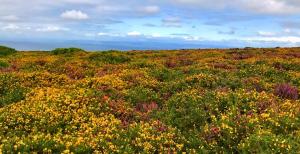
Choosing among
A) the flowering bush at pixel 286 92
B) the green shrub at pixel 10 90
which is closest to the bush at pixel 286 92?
the flowering bush at pixel 286 92

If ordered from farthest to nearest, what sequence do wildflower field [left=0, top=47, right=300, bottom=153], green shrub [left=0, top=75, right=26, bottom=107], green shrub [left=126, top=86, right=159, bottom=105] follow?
green shrub [left=126, top=86, right=159, bottom=105] → green shrub [left=0, top=75, right=26, bottom=107] → wildflower field [left=0, top=47, right=300, bottom=153]

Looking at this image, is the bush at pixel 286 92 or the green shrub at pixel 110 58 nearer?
the bush at pixel 286 92

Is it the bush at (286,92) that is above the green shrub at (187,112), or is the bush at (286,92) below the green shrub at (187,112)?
above

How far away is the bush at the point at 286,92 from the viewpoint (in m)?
17.4

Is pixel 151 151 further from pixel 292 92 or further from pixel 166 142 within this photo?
pixel 292 92

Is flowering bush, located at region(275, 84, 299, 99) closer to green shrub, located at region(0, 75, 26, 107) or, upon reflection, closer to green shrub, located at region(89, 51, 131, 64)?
green shrub, located at region(0, 75, 26, 107)

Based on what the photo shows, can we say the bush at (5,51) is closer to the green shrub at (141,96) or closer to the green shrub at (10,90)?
the green shrub at (10,90)

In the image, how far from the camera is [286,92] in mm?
17875

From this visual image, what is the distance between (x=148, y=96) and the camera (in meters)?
18.0

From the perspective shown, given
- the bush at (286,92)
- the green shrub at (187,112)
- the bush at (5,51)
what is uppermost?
the bush at (5,51)

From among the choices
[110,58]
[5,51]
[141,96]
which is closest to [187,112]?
[141,96]

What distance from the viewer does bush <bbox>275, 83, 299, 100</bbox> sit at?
687 inches

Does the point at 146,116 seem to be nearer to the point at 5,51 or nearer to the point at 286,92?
the point at 286,92

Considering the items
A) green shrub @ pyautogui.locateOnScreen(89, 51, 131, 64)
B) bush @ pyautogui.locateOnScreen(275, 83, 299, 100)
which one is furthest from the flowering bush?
green shrub @ pyautogui.locateOnScreen(89, 51, 131, 64)
